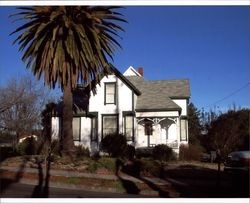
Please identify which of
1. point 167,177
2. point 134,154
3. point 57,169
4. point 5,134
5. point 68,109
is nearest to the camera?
point 167,177

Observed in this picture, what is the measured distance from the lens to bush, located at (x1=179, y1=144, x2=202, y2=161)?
1034 inches

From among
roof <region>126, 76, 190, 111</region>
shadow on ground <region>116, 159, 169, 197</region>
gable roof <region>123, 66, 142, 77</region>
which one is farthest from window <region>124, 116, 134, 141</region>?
gable roof <region>123, 66, 142, 77</region>

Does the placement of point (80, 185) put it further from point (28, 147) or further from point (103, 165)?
point (28, 147)

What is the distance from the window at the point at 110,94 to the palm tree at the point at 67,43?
19.7 feet

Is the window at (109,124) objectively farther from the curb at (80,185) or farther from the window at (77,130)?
the curb at (80,185)

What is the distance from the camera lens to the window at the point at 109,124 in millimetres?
29656

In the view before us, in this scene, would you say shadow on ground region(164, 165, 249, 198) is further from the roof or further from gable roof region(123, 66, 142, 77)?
gable roof region(123, 66, 142, 77)

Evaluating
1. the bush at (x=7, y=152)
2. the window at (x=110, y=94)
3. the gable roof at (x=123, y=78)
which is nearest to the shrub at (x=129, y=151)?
the window at (x=110, y=94)

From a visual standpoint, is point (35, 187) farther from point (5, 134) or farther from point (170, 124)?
point (5, 134)

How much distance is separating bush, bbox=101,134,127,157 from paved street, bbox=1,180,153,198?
11.8 m

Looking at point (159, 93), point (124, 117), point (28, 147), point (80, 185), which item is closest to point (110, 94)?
point (124, 117)

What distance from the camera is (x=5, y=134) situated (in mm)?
34375

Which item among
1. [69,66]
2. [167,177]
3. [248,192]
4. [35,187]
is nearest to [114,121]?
[69,66]

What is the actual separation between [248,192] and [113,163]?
870 cm
